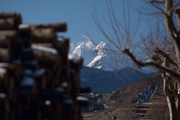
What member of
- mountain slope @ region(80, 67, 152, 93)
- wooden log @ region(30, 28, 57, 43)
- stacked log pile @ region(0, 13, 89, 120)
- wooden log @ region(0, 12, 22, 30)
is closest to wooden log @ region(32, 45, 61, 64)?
stacked log pile @ region(0, 13, 89, 120)

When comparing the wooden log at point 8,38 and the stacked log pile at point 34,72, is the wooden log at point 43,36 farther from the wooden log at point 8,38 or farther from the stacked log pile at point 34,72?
the wooden log at point 8,38

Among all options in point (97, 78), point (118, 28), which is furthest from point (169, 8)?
point (97, 78)

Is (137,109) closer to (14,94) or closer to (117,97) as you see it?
(117,97)

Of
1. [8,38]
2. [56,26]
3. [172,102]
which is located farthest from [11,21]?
[172,102]

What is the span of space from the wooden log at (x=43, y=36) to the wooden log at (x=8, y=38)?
390 millimetres

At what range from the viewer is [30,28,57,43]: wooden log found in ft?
8.70

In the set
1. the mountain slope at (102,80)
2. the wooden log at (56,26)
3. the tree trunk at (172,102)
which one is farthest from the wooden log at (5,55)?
the mountain slope at (102,80)

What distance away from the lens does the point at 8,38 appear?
7.36 feet

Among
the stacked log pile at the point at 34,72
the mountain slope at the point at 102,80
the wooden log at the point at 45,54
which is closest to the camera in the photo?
the stacked log pile at the point at 34,72

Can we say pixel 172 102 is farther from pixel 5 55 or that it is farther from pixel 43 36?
pixel 5 55

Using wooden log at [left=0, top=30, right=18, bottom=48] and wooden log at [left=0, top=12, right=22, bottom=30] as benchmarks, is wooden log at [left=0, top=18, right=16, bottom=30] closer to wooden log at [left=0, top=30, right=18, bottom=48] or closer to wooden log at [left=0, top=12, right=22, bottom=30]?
wooden log at [left=0, top=12, right=22, bottom=30]

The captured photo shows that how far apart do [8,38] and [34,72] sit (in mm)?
395

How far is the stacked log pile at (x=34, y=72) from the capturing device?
2174 mm

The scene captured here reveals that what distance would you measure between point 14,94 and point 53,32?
2.60 feet
